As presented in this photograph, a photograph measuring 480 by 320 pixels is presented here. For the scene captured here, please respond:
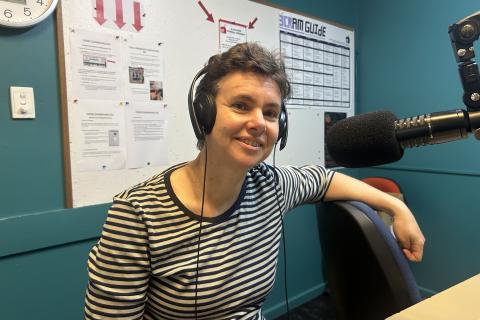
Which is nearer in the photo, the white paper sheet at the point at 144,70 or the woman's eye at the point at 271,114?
the woman's eye at the point at 271,114

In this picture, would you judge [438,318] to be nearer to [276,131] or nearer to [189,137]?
[276,131]

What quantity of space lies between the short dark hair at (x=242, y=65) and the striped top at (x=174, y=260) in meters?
0.21

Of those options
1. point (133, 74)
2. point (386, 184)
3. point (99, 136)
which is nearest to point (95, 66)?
point (133, 74)

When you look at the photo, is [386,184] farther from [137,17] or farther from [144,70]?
[137,17]

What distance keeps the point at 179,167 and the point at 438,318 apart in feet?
2.24

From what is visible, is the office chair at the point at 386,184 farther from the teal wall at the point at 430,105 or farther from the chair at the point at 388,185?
the teal wall at the point at 430,105

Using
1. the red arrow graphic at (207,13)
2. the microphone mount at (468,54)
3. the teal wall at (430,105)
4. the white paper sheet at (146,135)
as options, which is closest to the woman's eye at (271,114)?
the microphone mount at (468,54)

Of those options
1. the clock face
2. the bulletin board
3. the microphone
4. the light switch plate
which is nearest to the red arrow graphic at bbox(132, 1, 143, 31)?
the bulletin board

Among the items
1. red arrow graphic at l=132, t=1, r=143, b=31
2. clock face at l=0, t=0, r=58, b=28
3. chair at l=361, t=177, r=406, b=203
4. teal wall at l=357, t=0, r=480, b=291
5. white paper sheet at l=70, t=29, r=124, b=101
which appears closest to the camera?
clock face at l=0, t=0, r=58, b=28

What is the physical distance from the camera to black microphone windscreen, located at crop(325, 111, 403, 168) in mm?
582

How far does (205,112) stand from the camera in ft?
2.79

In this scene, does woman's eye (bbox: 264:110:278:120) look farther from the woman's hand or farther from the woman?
the woman's hand

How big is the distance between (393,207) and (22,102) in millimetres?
1295

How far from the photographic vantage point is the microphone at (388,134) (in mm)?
530
